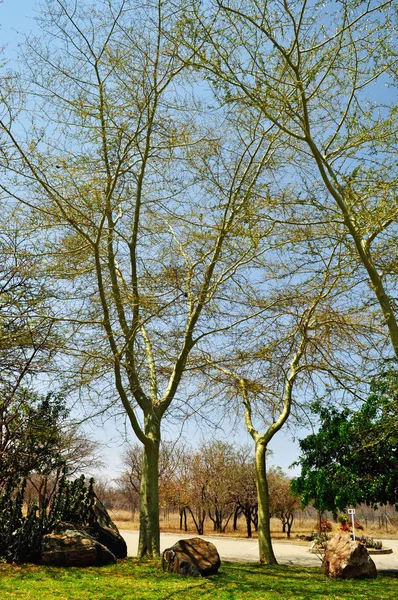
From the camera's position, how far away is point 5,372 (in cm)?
1040

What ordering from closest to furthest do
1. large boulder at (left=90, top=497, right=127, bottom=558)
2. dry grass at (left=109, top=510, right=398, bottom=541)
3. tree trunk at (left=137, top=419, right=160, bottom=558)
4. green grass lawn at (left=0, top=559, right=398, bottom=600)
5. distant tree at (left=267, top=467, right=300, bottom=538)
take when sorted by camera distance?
1. green grass lawn at (left=0, top=559, right=398, bottom=600)
2. tree trunk at (left=137, top=419, right=160, bottom=558)
3. large boulder at (left=90, top=497, right=127, bottom=558)
4. distant tree at (left=267, top=467, right=300, bottom=538)
5. dry grass at (left=109, top=510, right=398, bottom=541)

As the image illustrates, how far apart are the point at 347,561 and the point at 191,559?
11.1ft

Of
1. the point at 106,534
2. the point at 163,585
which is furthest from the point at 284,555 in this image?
the point at 163,585

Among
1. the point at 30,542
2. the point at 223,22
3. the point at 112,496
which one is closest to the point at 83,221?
the point at 223,22

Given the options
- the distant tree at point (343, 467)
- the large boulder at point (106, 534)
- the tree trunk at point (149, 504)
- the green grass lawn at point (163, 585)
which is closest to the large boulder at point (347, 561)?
the green grass lawn at point (163, 585)

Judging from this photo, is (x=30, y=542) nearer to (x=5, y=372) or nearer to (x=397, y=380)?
(x=5, y=372)

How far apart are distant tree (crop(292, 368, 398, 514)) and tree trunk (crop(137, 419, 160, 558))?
3958 millimetres

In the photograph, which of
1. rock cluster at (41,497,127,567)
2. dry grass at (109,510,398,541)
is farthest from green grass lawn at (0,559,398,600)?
dry grass at (109,510,398,541)

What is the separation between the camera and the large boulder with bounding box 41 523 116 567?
9.56 meters

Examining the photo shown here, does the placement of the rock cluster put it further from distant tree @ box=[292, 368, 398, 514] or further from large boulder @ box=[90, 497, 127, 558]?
distant tree @ box=[292, 368, 398, 514]

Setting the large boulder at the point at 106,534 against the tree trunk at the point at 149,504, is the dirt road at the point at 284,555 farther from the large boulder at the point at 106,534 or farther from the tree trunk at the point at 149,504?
the tree trunk at the point at 149,504

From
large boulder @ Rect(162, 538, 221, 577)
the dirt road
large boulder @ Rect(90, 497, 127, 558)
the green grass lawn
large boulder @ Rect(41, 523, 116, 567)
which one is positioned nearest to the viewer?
the green grass lawn

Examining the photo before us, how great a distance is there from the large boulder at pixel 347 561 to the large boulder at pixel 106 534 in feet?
13.7

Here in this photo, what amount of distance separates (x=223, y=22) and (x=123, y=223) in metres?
6.49
